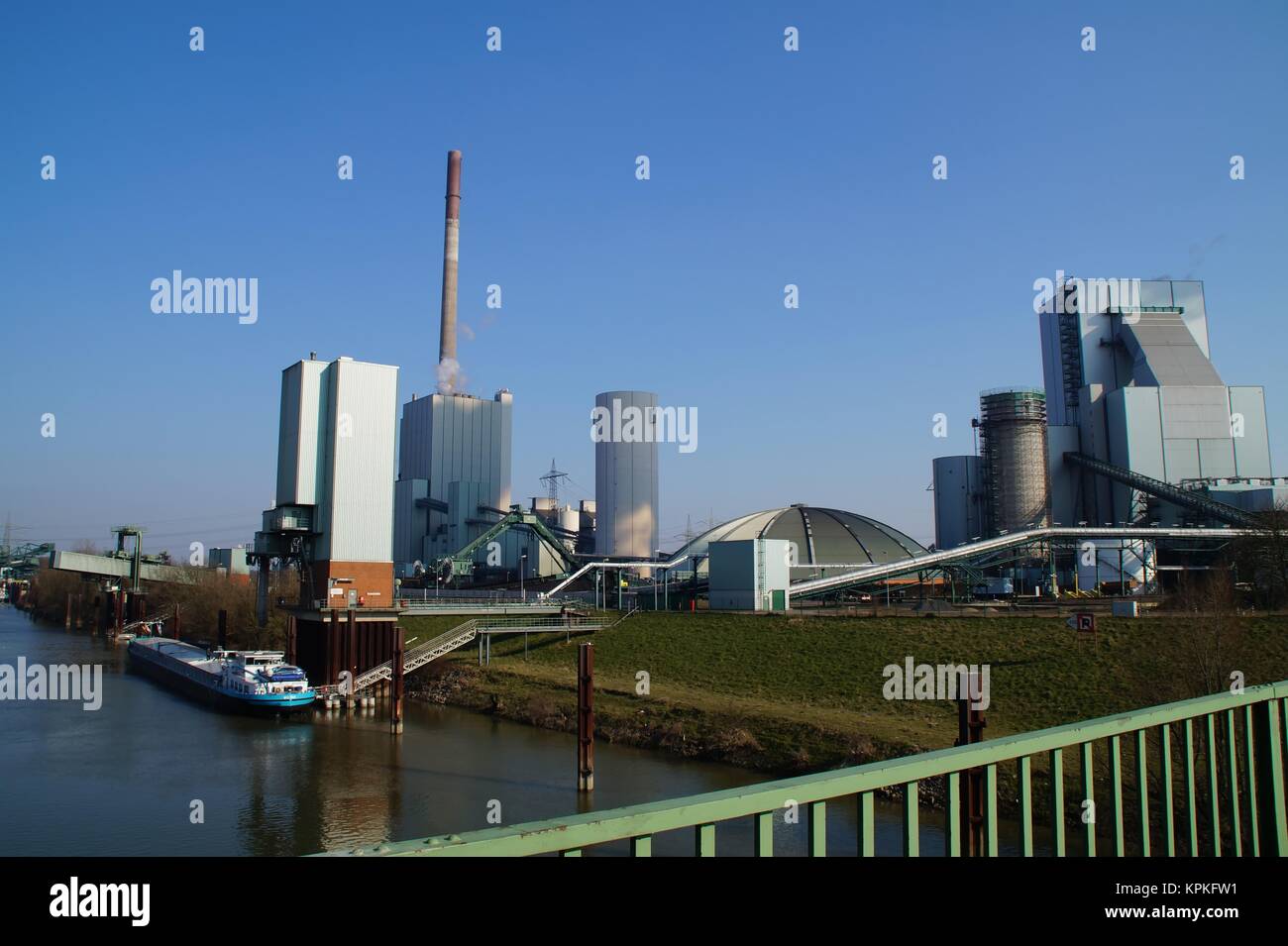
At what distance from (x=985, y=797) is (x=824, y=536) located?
3085 inches

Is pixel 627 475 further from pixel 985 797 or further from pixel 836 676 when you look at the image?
pixel 985 797

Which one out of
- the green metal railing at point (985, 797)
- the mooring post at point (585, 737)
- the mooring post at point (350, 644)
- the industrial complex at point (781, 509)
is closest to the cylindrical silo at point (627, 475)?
the industrial complex at point (781, 509)

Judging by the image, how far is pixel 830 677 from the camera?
3909 centimetres

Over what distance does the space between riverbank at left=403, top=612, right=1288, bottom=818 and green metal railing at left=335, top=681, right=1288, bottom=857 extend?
21.2 meters

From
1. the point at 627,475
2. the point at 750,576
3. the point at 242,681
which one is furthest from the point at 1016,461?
the point at 242,681

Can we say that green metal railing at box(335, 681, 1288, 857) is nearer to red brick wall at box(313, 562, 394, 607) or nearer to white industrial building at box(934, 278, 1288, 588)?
red brick wall at box(313, 562, 394, 607)

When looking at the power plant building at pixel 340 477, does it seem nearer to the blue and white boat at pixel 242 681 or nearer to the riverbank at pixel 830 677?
the blue and white boat at pixel 242 681

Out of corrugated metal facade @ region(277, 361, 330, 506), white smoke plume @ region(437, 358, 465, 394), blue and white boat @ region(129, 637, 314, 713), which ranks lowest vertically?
blue and white boat @ region(129, 637, 314, 713)

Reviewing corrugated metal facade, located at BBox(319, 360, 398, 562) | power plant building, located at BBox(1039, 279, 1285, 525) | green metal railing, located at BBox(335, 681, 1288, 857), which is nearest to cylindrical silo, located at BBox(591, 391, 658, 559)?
power plant building, located at BBox(1039, 279, 1285, 525)

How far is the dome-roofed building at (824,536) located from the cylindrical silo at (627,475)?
44.7 ft

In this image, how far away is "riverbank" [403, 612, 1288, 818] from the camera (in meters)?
28.8
